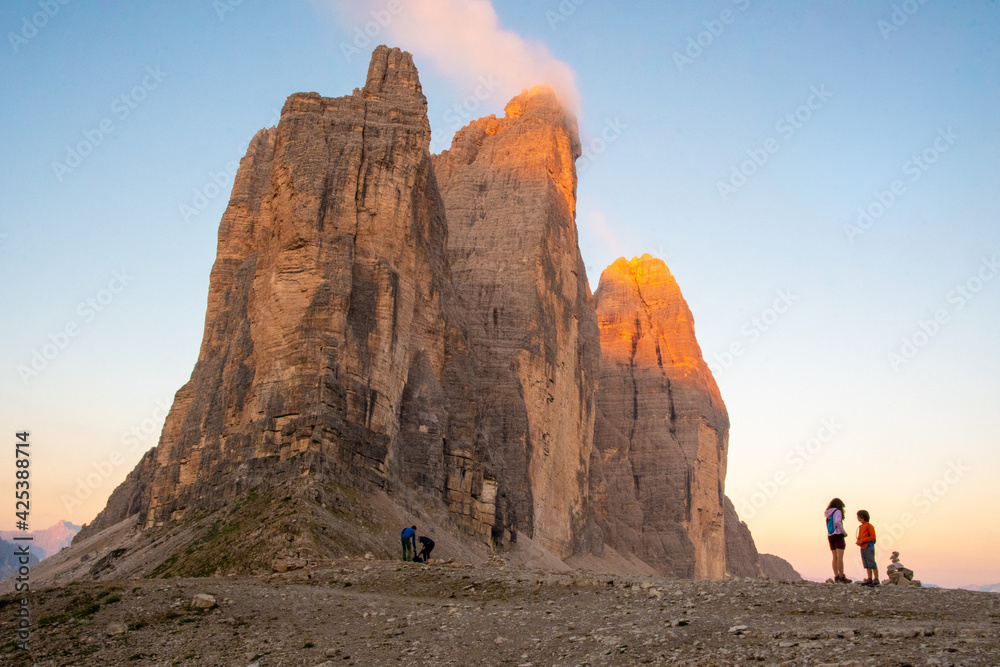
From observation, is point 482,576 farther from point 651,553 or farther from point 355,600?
point 651,553

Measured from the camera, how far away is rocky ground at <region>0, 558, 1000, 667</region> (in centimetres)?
1307

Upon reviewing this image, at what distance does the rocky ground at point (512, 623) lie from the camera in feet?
42.9

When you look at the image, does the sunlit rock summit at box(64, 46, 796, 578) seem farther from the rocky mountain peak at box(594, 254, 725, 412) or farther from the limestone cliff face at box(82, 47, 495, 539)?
the rocky mountain peak at box(594, 254, 725, 412)

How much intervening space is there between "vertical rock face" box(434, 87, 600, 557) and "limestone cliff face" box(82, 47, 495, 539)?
9.74 m

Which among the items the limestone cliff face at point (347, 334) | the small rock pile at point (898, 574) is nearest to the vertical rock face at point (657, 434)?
the limestone cliff face at point (347, 334)

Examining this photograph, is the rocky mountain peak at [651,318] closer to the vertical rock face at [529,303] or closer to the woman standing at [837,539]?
the vertical rock face at [529,303]

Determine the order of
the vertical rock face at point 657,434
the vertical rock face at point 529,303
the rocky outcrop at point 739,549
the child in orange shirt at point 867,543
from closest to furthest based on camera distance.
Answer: the child in orange shirt at point 867,543 < the vertical rock face at point 529,303 < the vertical rock face at point 657,434 < the rocky outcrop at point 739,549

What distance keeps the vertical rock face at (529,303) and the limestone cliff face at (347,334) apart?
974 centimetres

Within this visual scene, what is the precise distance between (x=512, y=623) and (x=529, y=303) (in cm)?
5321

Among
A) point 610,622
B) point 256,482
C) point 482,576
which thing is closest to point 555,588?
point 482,576

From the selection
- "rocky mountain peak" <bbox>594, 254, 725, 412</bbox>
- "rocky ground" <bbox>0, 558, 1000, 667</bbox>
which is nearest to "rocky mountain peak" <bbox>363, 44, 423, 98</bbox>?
"rocky ground" <bbox>0, 558, 1000, 667</bbox>

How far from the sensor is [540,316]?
6969cm

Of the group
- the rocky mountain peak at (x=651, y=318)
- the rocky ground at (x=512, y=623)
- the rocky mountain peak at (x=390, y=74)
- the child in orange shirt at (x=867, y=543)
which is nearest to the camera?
the rocky ground at (x=512, y=623)

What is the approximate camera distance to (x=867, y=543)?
17.8 metres
